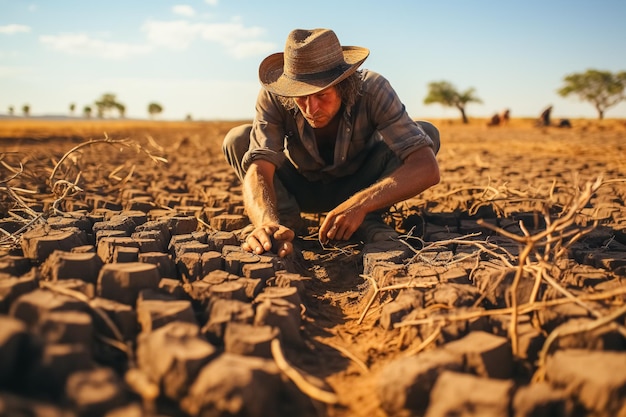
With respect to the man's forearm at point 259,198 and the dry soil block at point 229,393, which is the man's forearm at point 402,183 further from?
the dry soil block at point 229,393

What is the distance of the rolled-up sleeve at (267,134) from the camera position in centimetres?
301

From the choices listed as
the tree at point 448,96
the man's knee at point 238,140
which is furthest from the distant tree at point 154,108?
the man's knee at point 238,140

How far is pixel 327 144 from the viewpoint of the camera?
3.36 m

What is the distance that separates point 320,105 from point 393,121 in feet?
1.54

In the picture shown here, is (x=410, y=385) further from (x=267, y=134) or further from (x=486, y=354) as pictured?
(x=267, y=134)

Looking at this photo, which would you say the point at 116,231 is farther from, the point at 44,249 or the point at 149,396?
the point at 149,396

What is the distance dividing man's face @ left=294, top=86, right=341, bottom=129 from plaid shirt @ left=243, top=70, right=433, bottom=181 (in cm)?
16

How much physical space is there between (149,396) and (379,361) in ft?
2.73

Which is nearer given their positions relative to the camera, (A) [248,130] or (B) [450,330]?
(B) [450,330]

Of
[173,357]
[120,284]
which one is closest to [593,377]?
[173,357]

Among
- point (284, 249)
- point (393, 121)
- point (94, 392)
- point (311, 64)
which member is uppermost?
point (311, 64)

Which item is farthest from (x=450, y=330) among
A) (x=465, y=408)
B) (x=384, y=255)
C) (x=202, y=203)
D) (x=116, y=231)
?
(x=202, y=203)

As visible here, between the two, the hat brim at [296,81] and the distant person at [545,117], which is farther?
the distant person at [545,117]

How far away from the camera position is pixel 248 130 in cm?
360
